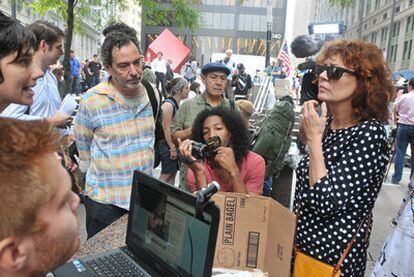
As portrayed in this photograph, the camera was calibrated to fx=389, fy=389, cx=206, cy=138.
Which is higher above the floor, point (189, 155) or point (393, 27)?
point (393, 27)

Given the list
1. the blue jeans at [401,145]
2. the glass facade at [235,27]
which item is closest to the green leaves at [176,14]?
the blue jeans at [401,145]

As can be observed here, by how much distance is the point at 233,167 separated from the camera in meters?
2.24

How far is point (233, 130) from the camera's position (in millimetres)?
2682

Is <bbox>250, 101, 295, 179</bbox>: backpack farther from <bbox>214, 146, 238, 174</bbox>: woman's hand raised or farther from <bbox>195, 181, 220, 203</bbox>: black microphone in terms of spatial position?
<bbox>195, 181, 220, 203</bbox>: black microphone

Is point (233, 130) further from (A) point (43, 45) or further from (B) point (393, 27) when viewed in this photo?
(B) point (393, 27)

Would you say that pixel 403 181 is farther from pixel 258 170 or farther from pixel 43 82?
pixel 43 82

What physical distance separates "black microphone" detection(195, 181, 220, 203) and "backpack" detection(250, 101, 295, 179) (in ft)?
8.40

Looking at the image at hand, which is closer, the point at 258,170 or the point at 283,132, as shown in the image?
the point at 258,170

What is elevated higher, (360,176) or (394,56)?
(394,56)

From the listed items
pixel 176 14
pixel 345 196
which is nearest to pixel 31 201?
pixel 345 196

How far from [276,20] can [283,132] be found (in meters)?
58.1

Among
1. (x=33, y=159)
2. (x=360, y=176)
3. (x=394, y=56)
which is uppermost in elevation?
(x=394, y=56)

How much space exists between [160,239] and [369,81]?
1132 millimetres

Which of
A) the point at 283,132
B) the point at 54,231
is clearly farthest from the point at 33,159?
the point at 283,132
